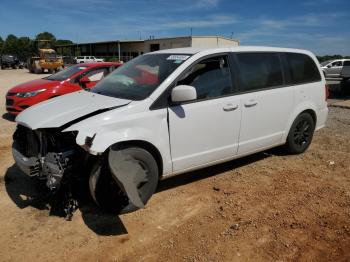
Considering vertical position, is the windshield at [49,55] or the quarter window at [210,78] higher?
the quarter window at [210,78]

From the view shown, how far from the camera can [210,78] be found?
15.0 feet

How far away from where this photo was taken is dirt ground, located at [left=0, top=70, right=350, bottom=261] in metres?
3.34

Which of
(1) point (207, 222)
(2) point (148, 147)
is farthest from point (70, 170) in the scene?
(1) point (207, 222)

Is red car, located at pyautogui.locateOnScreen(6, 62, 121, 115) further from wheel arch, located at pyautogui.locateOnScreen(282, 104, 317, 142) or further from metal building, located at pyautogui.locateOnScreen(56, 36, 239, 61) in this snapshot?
metal building, located at pyautogui.locateOnScreen(56, 36, 239, 61)

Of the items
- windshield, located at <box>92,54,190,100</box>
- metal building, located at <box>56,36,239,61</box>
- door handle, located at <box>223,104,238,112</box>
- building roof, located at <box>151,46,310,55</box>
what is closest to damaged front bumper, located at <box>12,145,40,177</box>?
windshield, located at <box>92,54,190,100</box>

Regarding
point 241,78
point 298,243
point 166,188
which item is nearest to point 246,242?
point 298,243

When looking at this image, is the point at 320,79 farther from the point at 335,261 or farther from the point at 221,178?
the point at 335,261

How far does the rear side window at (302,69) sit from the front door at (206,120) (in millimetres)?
1447

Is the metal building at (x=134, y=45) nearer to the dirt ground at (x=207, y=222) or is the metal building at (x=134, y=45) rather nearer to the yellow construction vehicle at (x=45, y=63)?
the yellow construction vehicle at (x=45, y=63)

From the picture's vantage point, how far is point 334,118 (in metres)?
9.72

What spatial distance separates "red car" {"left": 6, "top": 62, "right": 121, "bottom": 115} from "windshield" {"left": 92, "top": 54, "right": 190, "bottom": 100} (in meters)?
3.69

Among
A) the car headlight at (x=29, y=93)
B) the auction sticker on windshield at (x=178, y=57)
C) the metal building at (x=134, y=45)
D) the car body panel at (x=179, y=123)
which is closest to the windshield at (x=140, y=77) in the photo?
the auction sticker on windshield at (x=178, y=57)

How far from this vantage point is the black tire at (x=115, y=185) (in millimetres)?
3762

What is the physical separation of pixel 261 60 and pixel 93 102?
8.43ft
